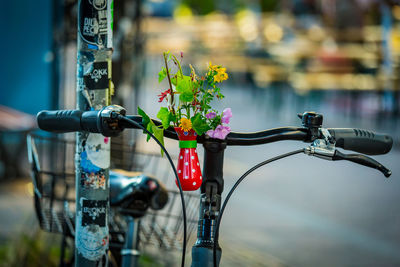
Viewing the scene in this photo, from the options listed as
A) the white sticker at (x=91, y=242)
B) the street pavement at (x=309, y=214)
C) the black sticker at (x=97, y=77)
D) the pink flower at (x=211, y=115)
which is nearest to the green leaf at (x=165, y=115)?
the pink flower at (x=211, y=115)

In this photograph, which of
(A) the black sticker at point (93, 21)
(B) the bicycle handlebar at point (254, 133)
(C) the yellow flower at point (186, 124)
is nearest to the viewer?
(C) the yellow flower at point (186, 124)

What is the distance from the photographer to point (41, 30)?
28.2 feet

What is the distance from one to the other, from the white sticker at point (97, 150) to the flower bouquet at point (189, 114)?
0.51 m

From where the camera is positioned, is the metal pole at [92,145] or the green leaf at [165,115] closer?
the green leaf at [165,115]

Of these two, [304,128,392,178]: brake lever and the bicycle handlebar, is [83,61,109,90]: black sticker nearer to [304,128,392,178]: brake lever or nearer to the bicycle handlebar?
the bicycle handlebar

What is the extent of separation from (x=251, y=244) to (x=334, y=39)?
1270 centimetres

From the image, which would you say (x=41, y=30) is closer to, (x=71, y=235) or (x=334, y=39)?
(x=71, y=235)

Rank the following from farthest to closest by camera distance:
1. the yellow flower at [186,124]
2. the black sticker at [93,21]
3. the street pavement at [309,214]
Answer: the street pavement at [309,214] → the black sticker at [93,21] → the yellow flower at [186,124]

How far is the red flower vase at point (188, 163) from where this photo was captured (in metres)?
1.95

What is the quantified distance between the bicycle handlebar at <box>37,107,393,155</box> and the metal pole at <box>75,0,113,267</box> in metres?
0.32

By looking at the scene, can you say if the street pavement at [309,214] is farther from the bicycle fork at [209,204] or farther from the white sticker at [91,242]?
the bicycle fork at [209,204]

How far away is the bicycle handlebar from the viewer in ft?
6.63

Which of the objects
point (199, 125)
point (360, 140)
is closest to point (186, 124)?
point (199, 125)

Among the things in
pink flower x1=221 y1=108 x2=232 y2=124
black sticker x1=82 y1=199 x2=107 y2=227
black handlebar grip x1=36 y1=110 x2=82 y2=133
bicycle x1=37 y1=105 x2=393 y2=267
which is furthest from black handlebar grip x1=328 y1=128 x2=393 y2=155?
black sticker x1=82 y1=199 x2=107 y2=227
